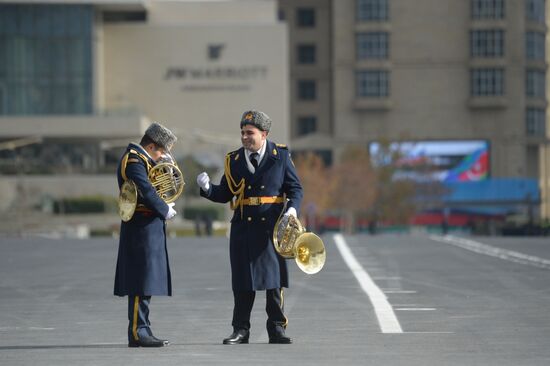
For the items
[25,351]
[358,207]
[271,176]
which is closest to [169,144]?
[271,176]

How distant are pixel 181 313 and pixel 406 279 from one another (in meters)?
6.92

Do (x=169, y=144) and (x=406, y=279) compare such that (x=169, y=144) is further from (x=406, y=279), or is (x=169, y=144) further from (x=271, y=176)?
(x=406, y=279)

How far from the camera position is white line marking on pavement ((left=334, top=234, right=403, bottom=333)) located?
1376cm

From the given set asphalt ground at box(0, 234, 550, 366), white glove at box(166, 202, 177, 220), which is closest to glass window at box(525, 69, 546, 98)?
asphalt ground at box(0, 234, 550, 366)

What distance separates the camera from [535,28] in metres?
122

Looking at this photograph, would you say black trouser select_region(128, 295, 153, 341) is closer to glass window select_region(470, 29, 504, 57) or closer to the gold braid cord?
the gold braid cord

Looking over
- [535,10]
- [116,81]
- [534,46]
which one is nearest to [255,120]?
[116,81]

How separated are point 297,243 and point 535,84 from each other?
113244 mm

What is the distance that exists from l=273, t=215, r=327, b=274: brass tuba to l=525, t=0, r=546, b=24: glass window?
110941mm

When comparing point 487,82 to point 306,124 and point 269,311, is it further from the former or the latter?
point 269,311

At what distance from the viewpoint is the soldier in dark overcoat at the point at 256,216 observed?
477 inches

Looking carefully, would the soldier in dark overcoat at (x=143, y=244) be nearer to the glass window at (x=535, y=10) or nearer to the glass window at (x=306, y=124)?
the glass window at (x=535, y=10)

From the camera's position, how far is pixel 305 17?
417 feet

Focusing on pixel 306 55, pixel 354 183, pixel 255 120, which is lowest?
pixel 354 183
